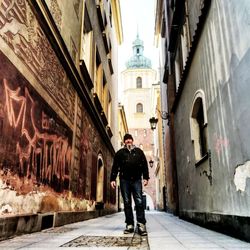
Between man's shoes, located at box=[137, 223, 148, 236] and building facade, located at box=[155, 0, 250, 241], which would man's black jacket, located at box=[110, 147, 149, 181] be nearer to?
man's shoes, located at box=[137, 223, 148, 236]

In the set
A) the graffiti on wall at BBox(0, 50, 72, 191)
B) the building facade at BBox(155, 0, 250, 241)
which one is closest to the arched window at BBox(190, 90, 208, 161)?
the building facade at BBox(155, 0, 250, 241)

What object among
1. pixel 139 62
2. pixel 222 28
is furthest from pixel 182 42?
pixel 139 62

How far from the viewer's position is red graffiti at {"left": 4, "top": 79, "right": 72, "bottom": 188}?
4.44 m

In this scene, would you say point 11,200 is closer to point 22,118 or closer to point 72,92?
point 22,118

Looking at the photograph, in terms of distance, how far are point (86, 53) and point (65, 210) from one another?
620cm

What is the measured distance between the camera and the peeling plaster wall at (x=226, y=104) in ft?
13.2

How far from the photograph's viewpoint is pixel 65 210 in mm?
7289

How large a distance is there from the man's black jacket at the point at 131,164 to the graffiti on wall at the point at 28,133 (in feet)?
4.68

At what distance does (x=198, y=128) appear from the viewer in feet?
26.0

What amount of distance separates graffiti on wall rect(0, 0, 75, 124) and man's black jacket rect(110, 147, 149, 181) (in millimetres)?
2043

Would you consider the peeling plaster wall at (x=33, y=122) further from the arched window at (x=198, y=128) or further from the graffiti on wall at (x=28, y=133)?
the arched window at (x=198, y=128)

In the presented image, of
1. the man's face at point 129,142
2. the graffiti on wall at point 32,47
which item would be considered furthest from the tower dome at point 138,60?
the man's face at point 129,142

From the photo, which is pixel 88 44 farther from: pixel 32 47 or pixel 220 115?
pixel 220 115

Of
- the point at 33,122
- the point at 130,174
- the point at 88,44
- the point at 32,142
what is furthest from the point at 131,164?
the point at 88,44
